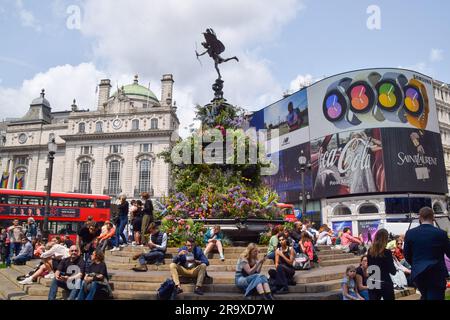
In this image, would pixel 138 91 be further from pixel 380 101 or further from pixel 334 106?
pixel 380 101

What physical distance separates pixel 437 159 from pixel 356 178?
10840 millimetres

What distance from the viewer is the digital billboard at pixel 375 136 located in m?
43.0

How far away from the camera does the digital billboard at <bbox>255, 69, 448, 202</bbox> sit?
43000 millimetres

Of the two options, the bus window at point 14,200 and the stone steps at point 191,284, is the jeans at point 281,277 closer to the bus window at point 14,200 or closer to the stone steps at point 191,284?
the stone steps at point 191,284

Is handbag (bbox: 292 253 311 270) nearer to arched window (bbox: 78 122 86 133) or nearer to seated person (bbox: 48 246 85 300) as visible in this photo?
seated person (bbox: 48 246 85 300)

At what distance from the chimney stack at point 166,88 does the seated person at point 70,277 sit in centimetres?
5505

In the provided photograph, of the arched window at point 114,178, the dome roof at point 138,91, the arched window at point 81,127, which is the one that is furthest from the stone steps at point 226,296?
the dome roof at point 138,91

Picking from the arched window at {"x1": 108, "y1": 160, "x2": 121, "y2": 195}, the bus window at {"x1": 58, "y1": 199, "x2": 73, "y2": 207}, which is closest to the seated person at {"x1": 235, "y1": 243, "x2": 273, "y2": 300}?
the bus window at {"x1": 58, "y1": 199, "x2": 73, "y2": 207}

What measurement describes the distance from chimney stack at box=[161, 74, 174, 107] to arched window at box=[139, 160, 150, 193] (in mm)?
11282

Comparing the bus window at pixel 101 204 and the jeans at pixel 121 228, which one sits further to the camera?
the bus window at pixel 101 204

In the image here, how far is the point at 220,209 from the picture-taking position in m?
12.0
